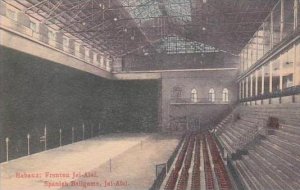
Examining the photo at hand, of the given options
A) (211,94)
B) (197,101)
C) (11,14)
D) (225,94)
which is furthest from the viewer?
(197,101)

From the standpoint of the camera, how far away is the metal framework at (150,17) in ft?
64.7

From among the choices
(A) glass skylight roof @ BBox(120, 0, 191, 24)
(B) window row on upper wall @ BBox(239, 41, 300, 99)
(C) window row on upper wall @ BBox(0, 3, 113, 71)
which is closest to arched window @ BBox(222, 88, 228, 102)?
(B) window row on upper wall @ BBox(239, 41, 300, 99)

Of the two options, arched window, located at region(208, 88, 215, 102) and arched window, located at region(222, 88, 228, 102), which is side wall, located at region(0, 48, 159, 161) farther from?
arched window, located at region(222, 88, 228, 102)

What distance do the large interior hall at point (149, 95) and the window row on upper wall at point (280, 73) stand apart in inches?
3.1

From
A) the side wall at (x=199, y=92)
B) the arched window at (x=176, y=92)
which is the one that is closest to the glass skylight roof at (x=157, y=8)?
the side wall at (x=199, y=92)

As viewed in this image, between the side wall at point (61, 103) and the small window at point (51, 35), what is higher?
the small window at point (51, 35)

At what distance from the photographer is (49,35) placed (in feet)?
75.6

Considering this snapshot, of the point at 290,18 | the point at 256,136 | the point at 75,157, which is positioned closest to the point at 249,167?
the point at 256,136

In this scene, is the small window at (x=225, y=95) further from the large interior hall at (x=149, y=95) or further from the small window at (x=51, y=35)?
the small window at (x=51, y=35)

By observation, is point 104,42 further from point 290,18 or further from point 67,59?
point 290,18

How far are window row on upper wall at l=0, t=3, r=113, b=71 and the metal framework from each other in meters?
0.44

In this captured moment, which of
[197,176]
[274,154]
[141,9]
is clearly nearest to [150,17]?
[141,9]

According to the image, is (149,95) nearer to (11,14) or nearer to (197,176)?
(11,14)

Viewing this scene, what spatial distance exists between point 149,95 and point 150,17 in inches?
611
